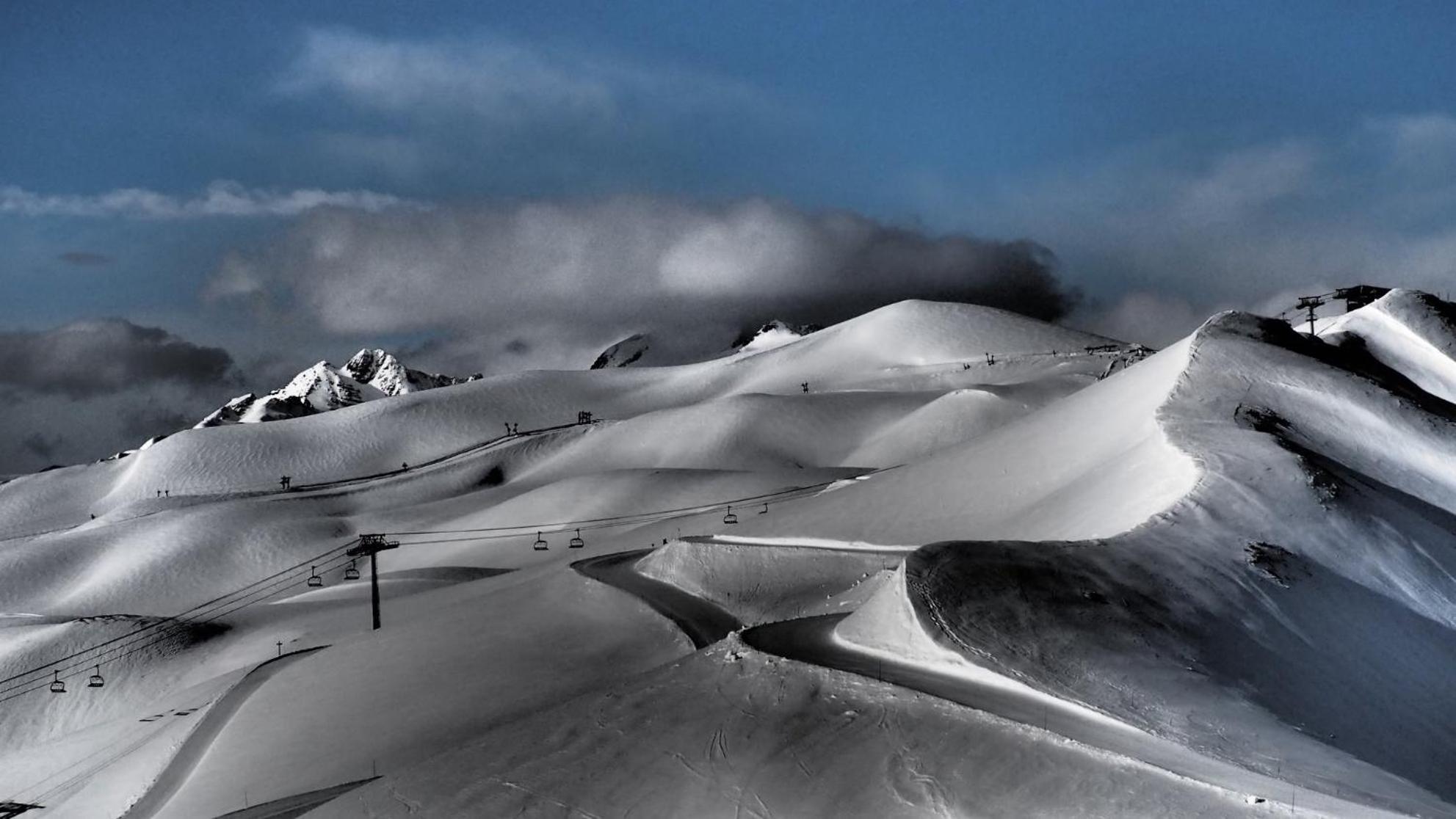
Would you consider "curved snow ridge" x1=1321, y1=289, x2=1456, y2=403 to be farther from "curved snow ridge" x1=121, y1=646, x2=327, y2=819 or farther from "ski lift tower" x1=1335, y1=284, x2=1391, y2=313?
"curved snow ridge" x1=121, y1=646, x2=327, y2=819

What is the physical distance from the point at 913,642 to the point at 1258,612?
1016 cm

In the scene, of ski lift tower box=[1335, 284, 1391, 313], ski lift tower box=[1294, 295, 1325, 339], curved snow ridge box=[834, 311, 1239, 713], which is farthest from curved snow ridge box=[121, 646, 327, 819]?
ski lift tower box=[1335, 284, 1391, 313]

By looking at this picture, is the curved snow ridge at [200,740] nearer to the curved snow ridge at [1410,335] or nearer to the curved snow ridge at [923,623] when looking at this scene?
the curved snow ridge at [923,623]

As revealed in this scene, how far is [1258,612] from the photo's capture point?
32.6 meters

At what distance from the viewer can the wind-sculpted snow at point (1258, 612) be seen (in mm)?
25656

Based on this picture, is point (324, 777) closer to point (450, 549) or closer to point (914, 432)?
point (450, 549)

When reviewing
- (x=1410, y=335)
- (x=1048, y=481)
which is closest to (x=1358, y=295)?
(x=1410, y=335)

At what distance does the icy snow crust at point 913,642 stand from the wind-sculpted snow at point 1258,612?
0.11 m

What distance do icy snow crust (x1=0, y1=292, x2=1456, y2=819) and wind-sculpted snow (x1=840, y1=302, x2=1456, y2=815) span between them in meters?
0.11

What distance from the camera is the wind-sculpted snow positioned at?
→ 25.7 meters

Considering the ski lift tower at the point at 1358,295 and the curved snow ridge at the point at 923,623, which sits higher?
the ski lift tower at the point at 1358,295

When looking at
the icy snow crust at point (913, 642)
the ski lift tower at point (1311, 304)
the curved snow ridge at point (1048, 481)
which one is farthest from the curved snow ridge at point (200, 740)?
the ski lift tower at point (1311, 304)

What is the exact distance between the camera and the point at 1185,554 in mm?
34344

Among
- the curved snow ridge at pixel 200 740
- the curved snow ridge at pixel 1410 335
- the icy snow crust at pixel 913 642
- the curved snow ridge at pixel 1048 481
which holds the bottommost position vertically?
the curved snow ridge at pixel 200 740
